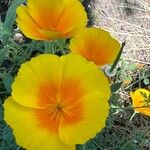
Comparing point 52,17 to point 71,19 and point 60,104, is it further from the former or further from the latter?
point 60,104

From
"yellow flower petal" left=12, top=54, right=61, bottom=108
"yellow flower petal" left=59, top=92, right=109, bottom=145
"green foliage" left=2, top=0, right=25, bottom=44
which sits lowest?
"yellow flower petal" left=59, top=92, right=109, bottom=145

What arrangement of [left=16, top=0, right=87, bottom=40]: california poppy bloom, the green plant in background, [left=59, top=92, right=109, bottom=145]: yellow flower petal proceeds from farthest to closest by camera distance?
the green plant in background → [left=16, top=0, right=87, bottom=40]: california poppy bloom → [left=59, top=92, right=109, bottom=145]: yellow flower petal

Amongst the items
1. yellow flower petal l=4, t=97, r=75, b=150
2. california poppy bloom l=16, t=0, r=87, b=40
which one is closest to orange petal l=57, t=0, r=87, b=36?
california poppy bloom l=16, t=0, r=87, b=40

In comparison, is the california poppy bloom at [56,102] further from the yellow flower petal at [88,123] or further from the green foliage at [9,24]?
the green foliage at [9,24]

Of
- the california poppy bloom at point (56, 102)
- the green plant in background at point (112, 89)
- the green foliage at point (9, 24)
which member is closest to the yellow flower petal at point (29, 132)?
the california poppy bloom at point (56, 102)

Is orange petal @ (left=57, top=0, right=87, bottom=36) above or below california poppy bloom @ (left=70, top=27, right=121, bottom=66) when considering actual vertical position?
above

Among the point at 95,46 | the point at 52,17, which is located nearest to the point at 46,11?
the point at 52,17

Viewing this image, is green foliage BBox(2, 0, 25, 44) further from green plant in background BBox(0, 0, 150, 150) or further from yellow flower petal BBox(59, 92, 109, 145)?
yellow flower petal BBox(59, 92, 109, 145)
